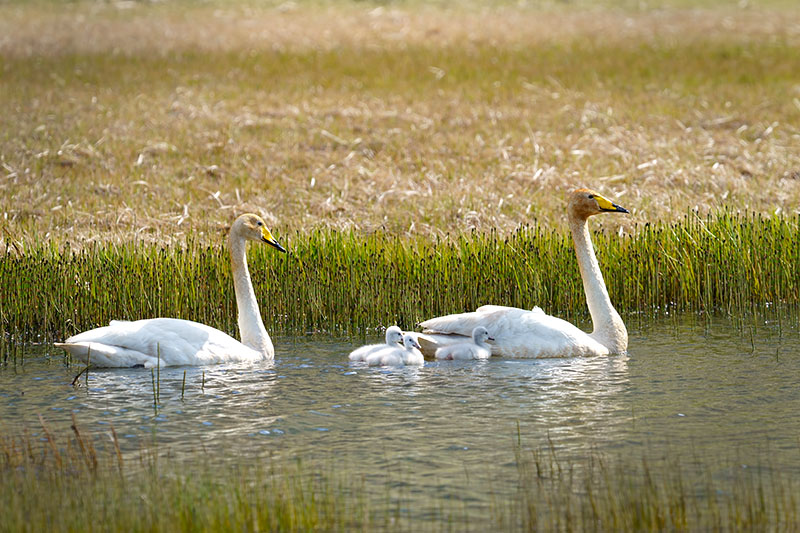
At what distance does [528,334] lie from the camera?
1113 cm

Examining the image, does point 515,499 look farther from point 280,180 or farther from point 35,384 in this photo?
point 280,180

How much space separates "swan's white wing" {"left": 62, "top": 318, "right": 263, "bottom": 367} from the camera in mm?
10680

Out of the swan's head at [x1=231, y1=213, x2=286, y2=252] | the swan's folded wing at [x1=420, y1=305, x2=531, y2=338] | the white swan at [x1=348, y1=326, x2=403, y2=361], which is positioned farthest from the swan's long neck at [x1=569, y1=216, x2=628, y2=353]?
the swan's head at [x1=231, y1=213, x2=286, y2=252]

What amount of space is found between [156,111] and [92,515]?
63.8 ft

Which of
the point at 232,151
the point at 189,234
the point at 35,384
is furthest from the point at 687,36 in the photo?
the point at 35,384

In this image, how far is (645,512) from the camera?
252 inches

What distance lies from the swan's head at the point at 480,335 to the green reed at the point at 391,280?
2079 mm

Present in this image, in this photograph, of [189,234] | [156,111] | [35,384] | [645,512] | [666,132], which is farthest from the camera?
[156,111]

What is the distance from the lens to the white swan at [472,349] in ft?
36.3

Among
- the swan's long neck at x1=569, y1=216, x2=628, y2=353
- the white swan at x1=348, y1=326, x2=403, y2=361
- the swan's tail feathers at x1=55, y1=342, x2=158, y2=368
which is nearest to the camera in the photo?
the swan's tail feathers at x1=55, y1=342, x2=158, y2=368

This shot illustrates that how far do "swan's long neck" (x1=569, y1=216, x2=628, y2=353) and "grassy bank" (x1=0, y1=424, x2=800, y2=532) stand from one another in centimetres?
380

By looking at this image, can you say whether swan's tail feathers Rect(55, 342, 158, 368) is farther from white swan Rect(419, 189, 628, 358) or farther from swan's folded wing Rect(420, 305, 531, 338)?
swan's folded wing Rect(420, 305, 531, 338)

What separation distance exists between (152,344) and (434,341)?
8.59 ft

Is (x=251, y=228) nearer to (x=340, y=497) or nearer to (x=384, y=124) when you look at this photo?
(x=340, y=497)
